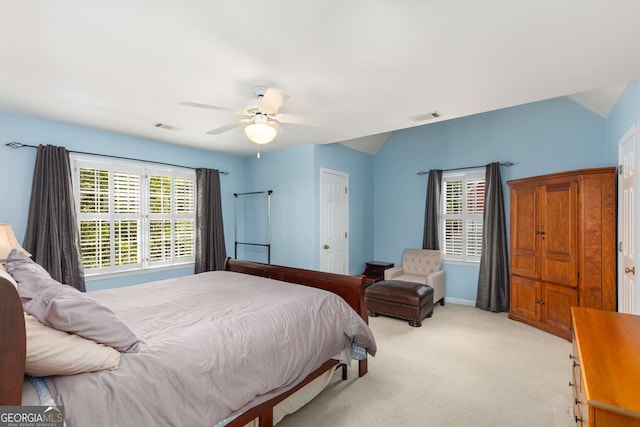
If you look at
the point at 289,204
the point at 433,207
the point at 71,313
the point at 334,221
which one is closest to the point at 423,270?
the point at 433,207

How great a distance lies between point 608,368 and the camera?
44.2 inches

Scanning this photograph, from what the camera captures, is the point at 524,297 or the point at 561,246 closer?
the point at 561,246

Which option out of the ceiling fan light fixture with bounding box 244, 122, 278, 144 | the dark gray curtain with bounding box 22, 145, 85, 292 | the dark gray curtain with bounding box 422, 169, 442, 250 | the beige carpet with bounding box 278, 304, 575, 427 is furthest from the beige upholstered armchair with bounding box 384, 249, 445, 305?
the dark gray curtain with bounding box 22, 145, 85, 292

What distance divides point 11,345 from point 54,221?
3.13m

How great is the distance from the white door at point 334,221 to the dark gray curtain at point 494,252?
7.16ft

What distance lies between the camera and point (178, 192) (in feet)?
15.4

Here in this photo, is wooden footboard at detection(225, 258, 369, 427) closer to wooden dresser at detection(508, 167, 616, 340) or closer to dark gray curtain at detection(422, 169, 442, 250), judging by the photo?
wooden dresser at detection(508, 167, 616, 340)

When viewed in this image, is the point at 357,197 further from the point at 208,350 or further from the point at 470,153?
the point at 208,350

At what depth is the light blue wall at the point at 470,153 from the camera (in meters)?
4.05

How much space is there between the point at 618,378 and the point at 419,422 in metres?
1.41

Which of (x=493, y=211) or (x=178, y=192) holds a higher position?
(x=178, y=192)

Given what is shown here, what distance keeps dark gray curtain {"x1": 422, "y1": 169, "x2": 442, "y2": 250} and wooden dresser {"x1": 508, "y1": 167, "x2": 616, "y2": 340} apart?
1.16m

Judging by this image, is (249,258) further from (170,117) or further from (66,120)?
(66,120)

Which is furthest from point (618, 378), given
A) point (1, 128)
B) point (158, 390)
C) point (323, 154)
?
point (1, 128)
